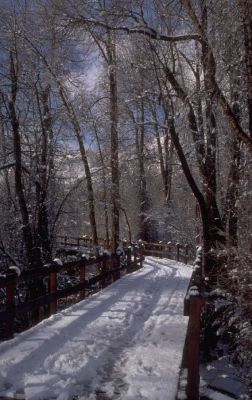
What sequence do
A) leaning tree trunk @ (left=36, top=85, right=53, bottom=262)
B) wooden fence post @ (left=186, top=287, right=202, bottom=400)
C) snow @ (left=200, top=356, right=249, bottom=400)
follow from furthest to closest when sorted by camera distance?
leaning tree trunk @ (left=36, top=85, right=53, bottom=262)
snow @ (left=200, top=356, right=249, bottom=400)
wooden fence post @ (left=186, top=287, right=202, bottom=400)

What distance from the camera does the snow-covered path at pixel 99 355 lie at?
5004 mm

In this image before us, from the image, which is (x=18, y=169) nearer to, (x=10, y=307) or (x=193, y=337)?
(x=10, y=307)

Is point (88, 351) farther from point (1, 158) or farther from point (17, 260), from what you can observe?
point (1, 158)

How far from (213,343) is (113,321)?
3565 millimetres

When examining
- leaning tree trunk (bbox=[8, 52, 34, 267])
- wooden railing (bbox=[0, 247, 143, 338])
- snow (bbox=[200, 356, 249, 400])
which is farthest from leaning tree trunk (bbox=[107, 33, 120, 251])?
snow (bbox=[200, 356, 249, 400])

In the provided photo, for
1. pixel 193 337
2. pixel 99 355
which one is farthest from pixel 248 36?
pixel 99 355

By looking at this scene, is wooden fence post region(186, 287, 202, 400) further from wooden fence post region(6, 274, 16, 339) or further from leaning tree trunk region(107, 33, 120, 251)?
leaning tree trunk region(107, 33, 120, 251)

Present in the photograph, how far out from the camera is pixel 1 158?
1858 centimetres

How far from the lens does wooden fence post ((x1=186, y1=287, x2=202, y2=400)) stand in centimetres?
515

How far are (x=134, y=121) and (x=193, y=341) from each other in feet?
49.6

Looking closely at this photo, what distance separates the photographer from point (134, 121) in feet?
63.9

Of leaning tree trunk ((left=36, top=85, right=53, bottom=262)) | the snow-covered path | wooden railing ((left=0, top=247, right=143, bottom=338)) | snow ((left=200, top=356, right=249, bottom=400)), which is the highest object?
leaning tree trunk ((left=36, top=85, right=53, bottom=262))

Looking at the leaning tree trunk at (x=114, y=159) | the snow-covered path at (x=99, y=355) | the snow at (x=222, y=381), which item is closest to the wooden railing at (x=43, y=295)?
the snow-covered path at (x=99, y=355)

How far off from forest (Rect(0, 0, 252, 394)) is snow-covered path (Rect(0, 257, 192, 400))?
1.64 metres
